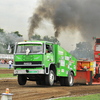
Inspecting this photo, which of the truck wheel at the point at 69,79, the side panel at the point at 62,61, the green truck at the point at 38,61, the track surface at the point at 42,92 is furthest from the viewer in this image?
the truck wheel at the point at 69,79

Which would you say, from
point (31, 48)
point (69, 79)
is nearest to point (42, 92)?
point (31, 48)

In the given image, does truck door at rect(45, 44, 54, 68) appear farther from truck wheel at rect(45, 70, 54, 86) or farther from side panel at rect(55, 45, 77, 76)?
truck wheel at rect(45, 70, 54, 86)

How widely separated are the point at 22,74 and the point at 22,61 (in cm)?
86

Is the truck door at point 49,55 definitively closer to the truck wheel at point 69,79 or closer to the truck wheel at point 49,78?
the truck wheel at point 49,78

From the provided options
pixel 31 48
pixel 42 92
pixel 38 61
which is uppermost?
pixel 31 48

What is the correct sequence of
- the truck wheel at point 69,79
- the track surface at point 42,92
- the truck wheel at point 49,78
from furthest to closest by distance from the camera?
the truck wheel at point 69,79, the truck wheel at point 49,78, the track surface at point 42,92

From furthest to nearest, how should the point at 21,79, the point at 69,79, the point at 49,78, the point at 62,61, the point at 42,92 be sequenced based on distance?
the point at 69,79
the point at 62,61
the point at 21,79
the point at 49,78
the point at 42,92

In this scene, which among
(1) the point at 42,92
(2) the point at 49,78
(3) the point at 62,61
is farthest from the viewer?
(3) the point at 62,61

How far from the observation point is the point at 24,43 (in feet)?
50.5

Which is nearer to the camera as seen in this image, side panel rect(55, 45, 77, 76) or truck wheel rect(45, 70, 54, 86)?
truck wheel rect(45, 70, 54, 86)

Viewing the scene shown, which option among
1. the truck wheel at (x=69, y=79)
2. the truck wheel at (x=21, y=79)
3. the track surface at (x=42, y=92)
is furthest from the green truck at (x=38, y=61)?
the track surface at (x=42, y=92)

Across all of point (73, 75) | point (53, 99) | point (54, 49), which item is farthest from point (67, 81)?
point (53, 99)

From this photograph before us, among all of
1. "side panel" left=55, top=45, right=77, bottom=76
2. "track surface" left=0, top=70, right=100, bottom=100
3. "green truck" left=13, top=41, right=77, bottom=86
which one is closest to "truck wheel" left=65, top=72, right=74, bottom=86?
"side panel" left=55, top=45, right=77, bottom=76

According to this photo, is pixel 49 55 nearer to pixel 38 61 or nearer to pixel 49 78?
pixel 38 61
